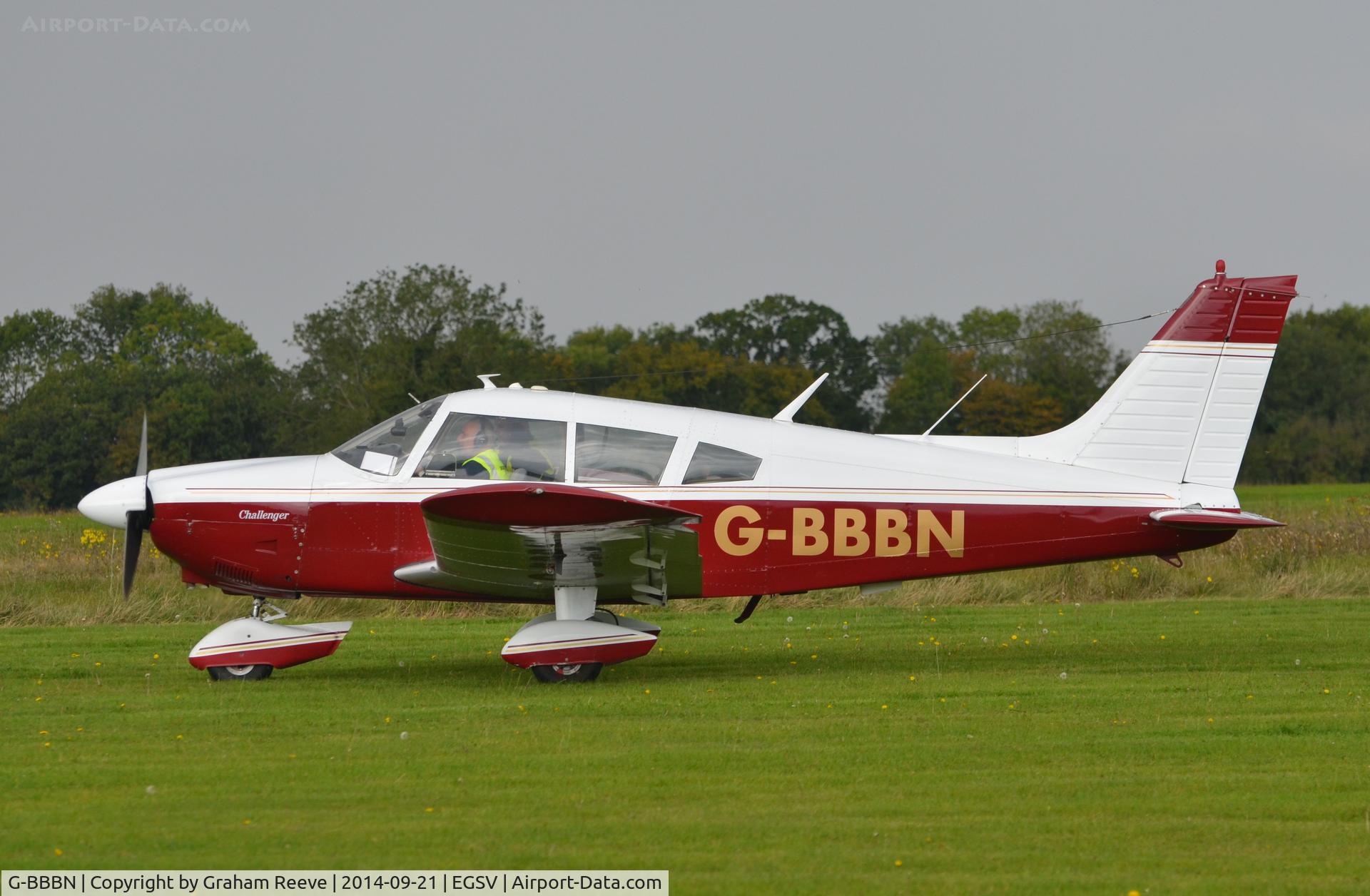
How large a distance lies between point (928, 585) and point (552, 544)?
7852 mm

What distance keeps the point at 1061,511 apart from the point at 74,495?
39.4 meters

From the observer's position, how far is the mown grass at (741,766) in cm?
489

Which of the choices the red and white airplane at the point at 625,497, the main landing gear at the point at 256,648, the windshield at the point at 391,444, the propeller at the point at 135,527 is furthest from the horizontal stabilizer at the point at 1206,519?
the propeller at the point at 135,527

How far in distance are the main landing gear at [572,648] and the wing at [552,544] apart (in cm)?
35

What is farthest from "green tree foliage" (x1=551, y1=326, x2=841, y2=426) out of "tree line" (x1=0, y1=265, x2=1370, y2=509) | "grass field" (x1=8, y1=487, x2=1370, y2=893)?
"grass field" (x1=8, y1=487, x2=1370, y2=893)

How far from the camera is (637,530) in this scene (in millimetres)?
8898

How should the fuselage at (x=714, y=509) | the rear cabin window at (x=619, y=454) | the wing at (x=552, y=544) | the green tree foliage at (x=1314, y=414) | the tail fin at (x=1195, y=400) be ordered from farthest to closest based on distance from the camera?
the green tree foliage at (x=1314, y=414) < the tail fin at (x=1195, y=400) < the fuselage at (x=714, y=509) < the rear cabin window at (x=619, y=454) < the wing at (x=552, y=544)

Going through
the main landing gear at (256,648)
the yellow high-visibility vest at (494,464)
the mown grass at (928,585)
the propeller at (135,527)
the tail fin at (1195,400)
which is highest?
the tail fin at (1195,400)

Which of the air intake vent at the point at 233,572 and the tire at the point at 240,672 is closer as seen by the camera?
the tire at the point at 240,672

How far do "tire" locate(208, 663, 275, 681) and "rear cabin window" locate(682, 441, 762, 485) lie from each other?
3.31 m

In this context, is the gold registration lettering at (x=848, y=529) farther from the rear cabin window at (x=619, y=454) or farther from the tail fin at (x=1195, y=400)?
the tail fin at (x=1195, y=400)

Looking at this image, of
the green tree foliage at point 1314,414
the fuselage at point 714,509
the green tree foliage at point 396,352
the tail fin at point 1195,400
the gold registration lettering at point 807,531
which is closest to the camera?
the fuselage at point 714,509

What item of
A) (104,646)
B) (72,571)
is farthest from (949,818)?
(72,571)

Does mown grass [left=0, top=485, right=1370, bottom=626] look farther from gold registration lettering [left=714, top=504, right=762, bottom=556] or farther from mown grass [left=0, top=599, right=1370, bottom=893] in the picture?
gold registration lettering [left=714, top=504, right=762, bottom=556]
